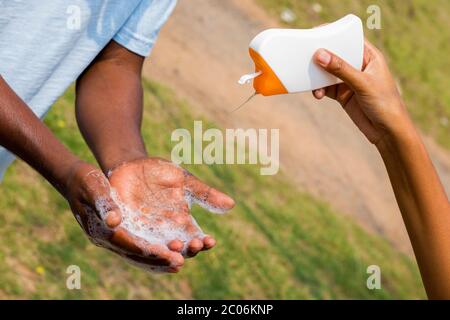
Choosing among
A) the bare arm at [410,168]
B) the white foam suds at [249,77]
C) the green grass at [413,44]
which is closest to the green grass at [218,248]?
the white foam suds at [249,77]

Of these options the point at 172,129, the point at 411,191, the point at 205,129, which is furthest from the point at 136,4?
the point at 205,129

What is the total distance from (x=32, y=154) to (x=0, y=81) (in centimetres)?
22

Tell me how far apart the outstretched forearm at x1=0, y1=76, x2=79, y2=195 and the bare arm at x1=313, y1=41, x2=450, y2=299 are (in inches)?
29.8

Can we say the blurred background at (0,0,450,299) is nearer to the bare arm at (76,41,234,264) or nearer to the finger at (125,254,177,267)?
the bare arm at (76,41,234,264)

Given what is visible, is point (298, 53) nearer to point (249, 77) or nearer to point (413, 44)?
point (249, 77)

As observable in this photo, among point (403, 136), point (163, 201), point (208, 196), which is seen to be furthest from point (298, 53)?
point (163, 201)

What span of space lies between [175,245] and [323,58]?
25.1 inches

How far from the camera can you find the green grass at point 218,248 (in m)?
4.93

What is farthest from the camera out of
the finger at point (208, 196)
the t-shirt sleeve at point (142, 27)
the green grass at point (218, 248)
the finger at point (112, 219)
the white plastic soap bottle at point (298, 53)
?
the green grass at point (218, 248)

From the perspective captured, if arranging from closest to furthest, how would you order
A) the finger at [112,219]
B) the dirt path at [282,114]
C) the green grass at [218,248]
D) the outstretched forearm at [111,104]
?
the finger at [112,219]
the outstretched forearm at [111,104]
the green grass at [218,248]
the dirt path at [282,114]

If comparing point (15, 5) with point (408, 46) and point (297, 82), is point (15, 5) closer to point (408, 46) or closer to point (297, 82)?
point (297, 82)

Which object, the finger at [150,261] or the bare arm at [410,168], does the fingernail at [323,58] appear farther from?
the finger at [150,261]

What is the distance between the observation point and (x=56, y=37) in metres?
2.81

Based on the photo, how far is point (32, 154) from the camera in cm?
245
